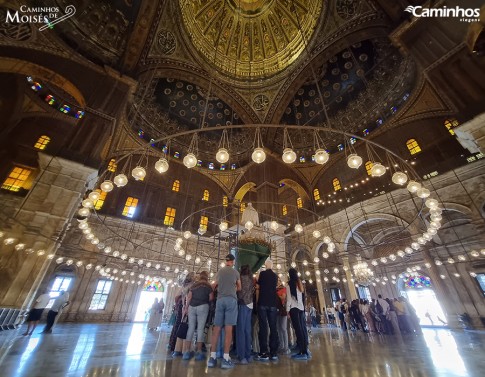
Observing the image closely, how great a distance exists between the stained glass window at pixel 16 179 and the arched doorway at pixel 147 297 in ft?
32.9

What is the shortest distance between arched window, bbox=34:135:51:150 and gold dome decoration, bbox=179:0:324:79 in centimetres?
1257

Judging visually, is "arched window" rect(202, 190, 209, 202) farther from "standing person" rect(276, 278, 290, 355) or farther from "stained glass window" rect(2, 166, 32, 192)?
"standing person" rect(276, 278, 290, 355)

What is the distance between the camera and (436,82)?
864cm

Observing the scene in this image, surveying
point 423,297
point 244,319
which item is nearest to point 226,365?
point 244,319

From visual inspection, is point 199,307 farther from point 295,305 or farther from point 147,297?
point 147,297

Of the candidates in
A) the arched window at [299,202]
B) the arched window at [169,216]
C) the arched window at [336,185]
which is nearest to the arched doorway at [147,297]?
the arched window at [169,216]

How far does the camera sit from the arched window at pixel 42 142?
559 inches

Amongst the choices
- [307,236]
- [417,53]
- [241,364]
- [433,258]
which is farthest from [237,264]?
[433,258]

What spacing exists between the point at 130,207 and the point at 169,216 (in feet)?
9.86

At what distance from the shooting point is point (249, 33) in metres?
18.5

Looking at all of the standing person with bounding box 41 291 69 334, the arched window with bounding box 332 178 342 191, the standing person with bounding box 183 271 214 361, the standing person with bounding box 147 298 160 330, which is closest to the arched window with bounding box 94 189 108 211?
the standing person with bounding box 147 298 160 330

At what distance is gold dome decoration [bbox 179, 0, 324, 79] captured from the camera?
646 inches

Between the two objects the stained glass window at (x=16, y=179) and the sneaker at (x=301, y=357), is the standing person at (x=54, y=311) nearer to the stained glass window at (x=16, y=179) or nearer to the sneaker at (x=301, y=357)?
the sneaker at (x=301, y=357)

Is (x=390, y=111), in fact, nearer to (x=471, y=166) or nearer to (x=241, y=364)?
(x=471, y=166)
